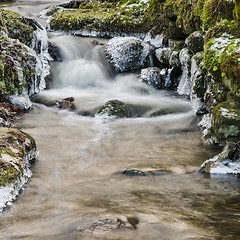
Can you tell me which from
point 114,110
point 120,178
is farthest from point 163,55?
point 120,178

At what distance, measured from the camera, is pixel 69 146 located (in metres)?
7.00

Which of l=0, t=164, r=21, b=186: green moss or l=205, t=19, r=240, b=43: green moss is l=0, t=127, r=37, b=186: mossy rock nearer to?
l=0, t=164, r=21, b=186: green moss

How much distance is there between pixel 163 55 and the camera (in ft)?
40.4

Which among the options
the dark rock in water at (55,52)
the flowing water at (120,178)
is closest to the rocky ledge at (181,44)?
the flowing water at (120,178)

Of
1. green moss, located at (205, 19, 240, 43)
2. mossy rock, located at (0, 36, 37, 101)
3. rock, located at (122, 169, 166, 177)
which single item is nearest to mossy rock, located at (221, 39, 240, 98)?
green moss, located at (205, 19, 240, 43)

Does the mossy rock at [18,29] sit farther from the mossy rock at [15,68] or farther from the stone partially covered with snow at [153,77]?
the stone partially covered with snow at [153,77]

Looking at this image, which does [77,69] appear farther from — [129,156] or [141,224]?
[141,224]

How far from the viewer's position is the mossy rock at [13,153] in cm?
440

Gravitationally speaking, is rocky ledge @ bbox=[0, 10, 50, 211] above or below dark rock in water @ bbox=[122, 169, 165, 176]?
above

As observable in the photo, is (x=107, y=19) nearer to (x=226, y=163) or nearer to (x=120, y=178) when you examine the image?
(x=226, y=163)

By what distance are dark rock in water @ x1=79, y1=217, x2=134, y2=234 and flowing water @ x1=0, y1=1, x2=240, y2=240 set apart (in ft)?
0.07

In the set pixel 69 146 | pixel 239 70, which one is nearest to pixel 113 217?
pixel 69 146

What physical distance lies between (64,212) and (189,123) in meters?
5.51

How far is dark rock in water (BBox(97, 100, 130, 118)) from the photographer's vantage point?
9.05 m
